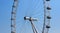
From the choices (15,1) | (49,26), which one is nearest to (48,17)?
(49,26)

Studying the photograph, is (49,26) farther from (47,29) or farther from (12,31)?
(12,31)

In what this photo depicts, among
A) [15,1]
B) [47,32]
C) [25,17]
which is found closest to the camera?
[47,32]

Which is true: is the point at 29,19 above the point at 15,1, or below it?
below

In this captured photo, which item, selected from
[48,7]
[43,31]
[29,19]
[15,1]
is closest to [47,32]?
[43,31]

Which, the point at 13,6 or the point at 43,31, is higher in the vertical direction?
the point at 13,6

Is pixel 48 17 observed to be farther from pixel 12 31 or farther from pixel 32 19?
pixel 12 31

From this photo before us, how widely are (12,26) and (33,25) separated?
935 centimetres

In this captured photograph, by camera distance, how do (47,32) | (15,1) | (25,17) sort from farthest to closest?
(15,1) < (25,17) < (47,32)

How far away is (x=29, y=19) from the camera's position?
61.4 metres

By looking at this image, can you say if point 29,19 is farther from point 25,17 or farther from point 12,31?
point 12,31

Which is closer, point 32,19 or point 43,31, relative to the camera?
point 43,31

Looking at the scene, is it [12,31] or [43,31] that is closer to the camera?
[43,31]

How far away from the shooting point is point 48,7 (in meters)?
55.4

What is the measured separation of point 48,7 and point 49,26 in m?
3.92
